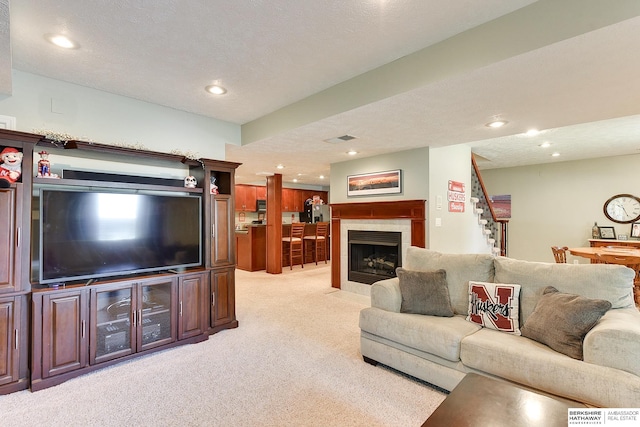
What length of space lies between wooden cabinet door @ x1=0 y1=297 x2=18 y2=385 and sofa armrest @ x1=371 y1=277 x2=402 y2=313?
2.78 meters

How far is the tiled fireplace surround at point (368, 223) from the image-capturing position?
430cm

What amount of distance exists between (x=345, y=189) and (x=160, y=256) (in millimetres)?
3134

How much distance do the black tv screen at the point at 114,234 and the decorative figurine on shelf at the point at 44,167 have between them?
0.50ft

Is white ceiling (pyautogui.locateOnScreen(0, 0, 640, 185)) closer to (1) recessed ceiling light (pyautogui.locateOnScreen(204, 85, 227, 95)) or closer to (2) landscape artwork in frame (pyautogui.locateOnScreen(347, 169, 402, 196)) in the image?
(1) recessed ceiling light (pyautogui.locateOnScreen(204, 85, 227, 95))

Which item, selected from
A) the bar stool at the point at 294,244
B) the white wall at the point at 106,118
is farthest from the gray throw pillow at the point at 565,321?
the bar stool at the point at 294,244

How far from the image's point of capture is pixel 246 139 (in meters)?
4.07

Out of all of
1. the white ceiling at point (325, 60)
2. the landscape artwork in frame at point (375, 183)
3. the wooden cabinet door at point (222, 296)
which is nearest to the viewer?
the white ceiling at point (325, 60)

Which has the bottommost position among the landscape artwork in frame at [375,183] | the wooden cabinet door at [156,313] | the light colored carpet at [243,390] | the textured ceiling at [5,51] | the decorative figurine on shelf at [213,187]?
the light colored carpet at [243,390]

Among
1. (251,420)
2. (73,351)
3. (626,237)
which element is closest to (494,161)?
(626,237)

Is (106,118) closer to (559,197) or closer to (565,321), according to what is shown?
(565,321)

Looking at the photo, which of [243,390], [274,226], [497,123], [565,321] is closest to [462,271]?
[565,321]

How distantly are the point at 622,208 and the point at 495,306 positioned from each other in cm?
591

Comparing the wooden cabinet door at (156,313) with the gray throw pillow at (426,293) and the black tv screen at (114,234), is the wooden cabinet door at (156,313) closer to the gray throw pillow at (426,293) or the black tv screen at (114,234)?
the black tv screen at (114,234)

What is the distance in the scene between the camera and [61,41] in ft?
7.08
